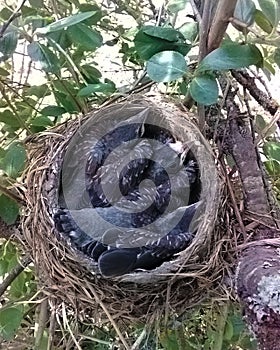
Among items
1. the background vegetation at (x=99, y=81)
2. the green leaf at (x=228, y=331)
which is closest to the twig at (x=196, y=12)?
the background vegetation at (x=99, y=81)

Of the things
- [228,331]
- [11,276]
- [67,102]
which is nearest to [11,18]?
[67,102]

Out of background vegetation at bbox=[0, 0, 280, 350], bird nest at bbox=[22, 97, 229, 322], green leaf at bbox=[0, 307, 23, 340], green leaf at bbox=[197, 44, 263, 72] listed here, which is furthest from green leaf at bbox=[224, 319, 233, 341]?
green leaf at bbox=[197, 44, 263, 72]

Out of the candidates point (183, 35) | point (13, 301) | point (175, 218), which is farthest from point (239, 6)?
point (13, 301)

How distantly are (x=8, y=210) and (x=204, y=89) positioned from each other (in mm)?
267

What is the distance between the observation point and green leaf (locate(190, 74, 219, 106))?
2.03 feet

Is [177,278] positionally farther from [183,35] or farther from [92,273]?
[183,35]

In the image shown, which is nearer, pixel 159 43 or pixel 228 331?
pixel 159 43

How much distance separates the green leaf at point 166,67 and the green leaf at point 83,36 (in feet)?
0.35

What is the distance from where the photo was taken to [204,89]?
0.63 meters

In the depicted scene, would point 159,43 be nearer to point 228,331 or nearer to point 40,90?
point 40,90

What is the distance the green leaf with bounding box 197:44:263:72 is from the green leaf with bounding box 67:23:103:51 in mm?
148

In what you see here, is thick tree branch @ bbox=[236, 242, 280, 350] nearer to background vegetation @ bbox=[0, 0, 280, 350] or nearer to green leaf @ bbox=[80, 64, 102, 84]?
background vegetation @ bbox=[0, 0, 280, 350]

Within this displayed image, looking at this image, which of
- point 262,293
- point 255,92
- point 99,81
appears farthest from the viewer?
point 99,81

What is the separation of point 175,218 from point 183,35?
20cm
